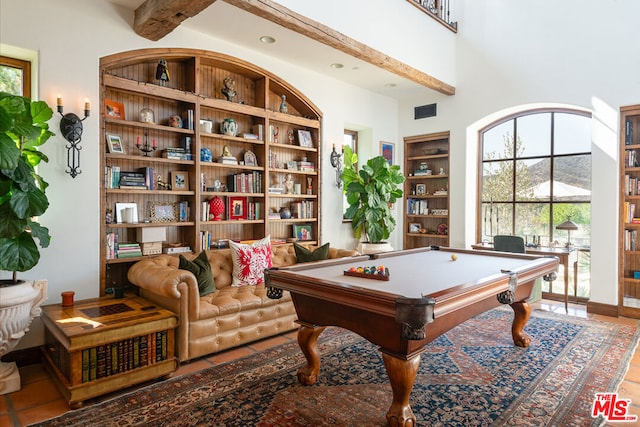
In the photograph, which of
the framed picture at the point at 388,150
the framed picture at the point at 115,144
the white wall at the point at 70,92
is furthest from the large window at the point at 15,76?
the framed picture at the point at 388,150

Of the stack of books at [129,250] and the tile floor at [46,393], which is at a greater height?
the stack of books at [129,250]

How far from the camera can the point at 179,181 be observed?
4344 millimetres

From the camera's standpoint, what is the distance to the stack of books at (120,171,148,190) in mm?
3854

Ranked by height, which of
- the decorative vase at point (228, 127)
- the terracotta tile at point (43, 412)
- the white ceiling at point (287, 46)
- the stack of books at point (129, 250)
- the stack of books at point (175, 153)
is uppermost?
the white ceiling at point (287, 46)

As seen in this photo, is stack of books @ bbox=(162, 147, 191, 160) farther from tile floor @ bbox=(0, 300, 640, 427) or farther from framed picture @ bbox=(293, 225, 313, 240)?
tile floor @ bbox=(0, 300, 640, 427)

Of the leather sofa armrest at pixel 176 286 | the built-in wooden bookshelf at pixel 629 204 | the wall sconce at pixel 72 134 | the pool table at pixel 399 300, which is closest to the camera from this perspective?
the pool table at pixel 399 300

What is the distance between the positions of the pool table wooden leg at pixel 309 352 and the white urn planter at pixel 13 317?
197 cm

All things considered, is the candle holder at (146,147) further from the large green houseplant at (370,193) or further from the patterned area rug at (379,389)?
the large green houseplant at (370,193)

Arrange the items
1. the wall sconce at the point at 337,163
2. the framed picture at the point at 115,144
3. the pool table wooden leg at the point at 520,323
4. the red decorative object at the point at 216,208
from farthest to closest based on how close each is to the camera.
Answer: the wall sconce at the point at 337,163 < the red decorative object at the point at 216,208 < the framed picture at the point at 115,144 < the pool table wooden leg at the point at 520,323

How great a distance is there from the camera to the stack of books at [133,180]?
3.85 meters

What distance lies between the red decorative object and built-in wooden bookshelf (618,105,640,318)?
479 centimetres

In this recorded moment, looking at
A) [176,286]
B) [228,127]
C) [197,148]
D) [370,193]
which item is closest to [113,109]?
[197,148]

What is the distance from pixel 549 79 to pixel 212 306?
5.15 metres

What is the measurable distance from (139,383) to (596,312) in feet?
16.8
